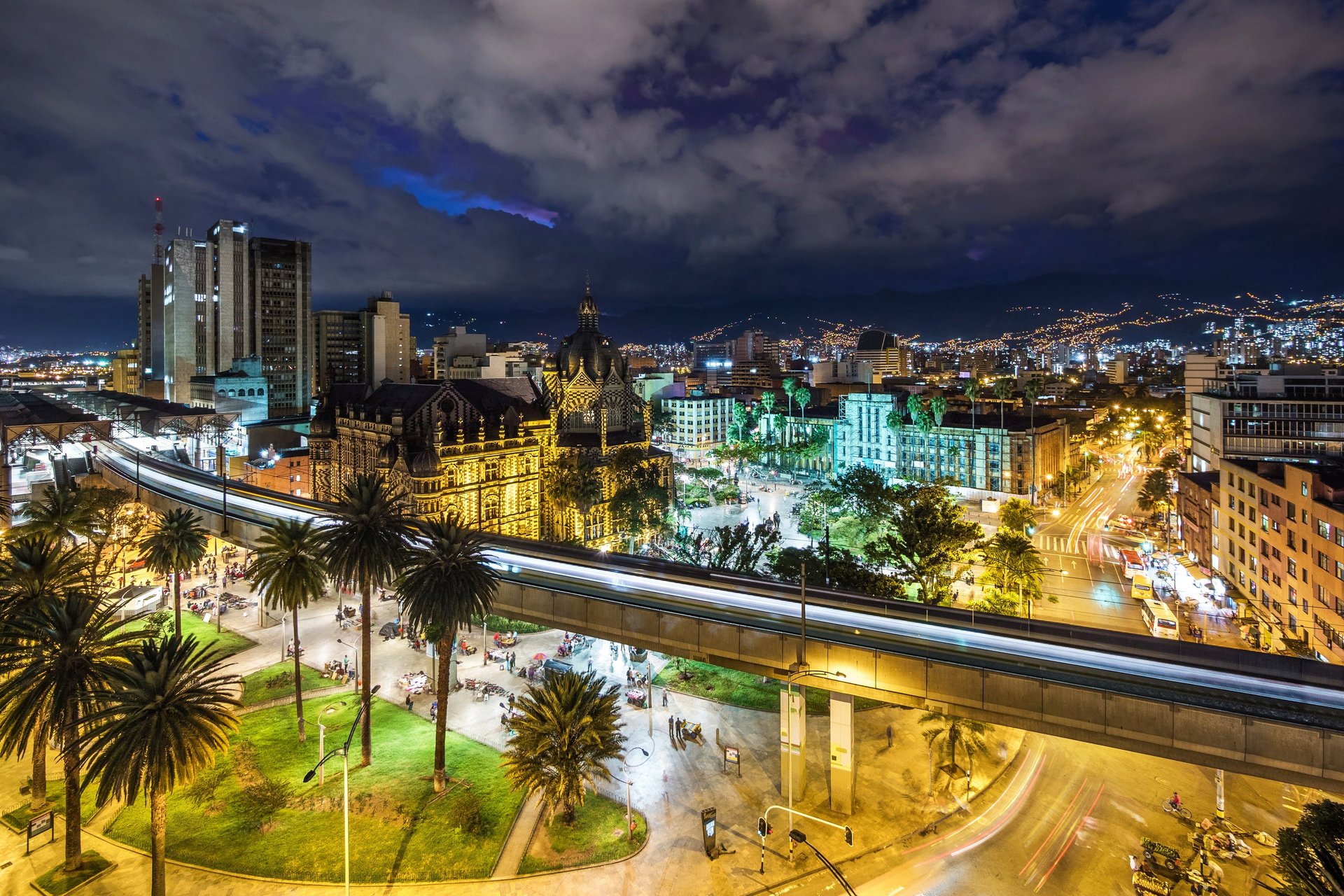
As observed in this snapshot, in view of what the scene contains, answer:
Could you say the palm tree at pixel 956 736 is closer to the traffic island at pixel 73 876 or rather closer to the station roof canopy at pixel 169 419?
the traffic island at pixel 73 876

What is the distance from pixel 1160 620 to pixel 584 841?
52.2 m

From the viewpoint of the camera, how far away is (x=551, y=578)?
42.1 meters

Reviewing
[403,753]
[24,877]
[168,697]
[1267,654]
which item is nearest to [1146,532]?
[1267,654]

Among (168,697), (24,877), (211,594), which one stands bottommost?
(24,877)

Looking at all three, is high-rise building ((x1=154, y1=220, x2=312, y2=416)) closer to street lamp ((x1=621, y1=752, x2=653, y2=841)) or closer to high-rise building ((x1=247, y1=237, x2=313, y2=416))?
high-rise building ((x1=247, y1=237, x2=313, y2=416))

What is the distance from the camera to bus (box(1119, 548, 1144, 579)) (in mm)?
72750

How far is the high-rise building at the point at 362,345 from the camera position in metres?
190

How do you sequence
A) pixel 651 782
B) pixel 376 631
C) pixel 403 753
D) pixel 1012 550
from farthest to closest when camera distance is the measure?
pixel 376 631 → pixel 1012 550 → pixel 403 753 → pixel 651 782

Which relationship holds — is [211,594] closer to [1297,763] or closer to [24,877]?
[24,877]

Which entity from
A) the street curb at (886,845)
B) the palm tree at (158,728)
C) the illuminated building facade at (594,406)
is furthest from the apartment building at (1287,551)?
the illuminated building facade at (594,406)

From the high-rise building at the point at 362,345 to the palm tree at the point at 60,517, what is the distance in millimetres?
139795

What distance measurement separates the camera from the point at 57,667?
2756 centimetres

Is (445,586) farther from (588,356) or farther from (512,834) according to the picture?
(588,356)

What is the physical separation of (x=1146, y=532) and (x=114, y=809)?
113m
